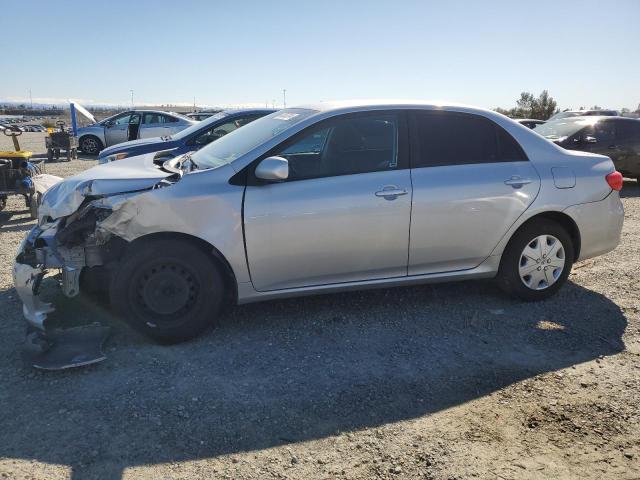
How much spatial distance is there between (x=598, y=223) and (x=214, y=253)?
130 inches

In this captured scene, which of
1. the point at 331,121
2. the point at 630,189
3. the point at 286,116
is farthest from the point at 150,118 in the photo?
the point at 331,121

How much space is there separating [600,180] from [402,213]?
1.92m

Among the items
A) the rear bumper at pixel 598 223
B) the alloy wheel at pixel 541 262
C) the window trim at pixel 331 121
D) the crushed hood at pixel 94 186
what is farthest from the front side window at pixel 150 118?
the rear bumper at pixel 598 223

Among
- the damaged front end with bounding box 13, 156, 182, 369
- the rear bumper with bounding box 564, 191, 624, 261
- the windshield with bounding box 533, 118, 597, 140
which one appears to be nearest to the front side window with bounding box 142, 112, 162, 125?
the windshield with bounding box 533, 118, 597, 140

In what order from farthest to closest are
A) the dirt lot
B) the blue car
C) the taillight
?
the blue car → the taillight → the dirt lot

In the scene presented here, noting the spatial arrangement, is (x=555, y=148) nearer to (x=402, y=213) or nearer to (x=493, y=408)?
(x=402, y=213)

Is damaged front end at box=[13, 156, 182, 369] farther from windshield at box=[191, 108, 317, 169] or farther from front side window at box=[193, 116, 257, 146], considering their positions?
front side window at box=[193, 116, 257, 146]

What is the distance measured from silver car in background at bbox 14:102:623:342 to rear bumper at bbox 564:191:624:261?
0.01 m

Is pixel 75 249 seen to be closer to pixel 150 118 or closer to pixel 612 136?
pixel 612 136

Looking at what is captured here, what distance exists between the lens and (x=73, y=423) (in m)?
2.87

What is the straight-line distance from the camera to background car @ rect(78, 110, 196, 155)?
16.8m

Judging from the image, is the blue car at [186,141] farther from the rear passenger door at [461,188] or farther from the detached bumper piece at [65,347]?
the rear passenger door at [461,188]

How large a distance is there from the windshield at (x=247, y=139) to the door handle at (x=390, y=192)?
85 cm

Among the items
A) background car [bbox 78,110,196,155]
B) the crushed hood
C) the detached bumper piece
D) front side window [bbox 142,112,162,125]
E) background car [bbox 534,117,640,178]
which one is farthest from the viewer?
front side window [bbox 142,112,162,125]
